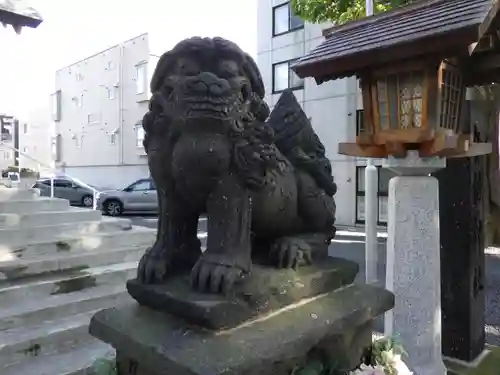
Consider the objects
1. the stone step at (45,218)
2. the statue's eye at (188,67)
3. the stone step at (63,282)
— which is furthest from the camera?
the stone step at (45,218)

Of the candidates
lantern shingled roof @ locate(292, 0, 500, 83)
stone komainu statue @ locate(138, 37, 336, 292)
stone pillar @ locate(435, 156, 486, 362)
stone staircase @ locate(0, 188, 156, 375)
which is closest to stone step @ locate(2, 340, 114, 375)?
stone staircase @ locate(0, 188, 156, 375)

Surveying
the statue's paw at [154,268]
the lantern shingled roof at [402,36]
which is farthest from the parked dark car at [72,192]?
the statue's paw at [154,268]

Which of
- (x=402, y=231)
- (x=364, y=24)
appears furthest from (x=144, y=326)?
(x=364, y=24)

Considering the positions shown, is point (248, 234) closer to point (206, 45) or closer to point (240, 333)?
point (240, 333)

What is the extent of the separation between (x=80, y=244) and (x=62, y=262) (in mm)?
406

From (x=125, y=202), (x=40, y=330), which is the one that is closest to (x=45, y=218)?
(x=40, y=330)

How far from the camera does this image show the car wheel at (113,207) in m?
13.8

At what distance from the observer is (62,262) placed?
147 inches

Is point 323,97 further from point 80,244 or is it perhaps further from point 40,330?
point 40,330

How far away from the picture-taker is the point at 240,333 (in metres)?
1.27

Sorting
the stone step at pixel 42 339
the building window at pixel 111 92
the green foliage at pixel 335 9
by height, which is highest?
the building window at pixel 111 92

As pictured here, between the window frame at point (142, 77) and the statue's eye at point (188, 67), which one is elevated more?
the window frame at point (142, 77)

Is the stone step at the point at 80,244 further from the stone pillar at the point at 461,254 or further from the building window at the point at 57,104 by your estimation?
the building window at the point at 57,104

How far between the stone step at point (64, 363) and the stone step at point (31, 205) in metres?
2.15
